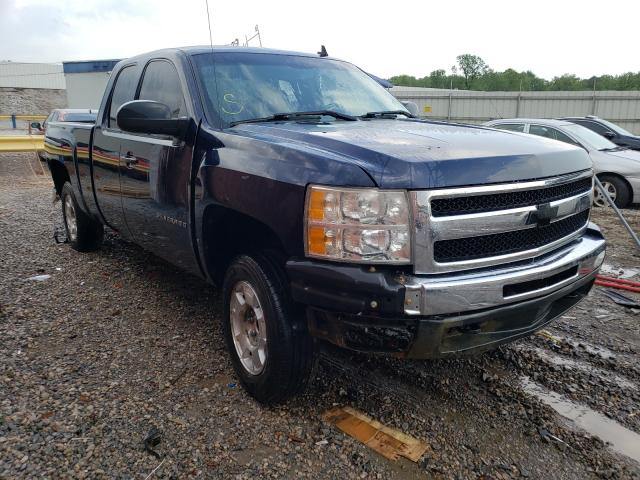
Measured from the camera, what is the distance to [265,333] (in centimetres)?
282

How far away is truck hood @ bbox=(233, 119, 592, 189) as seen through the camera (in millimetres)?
2307

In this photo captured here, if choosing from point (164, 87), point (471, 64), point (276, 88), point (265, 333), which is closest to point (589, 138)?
point (276, 88)

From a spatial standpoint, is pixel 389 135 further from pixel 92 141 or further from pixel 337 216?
pixel 92 141

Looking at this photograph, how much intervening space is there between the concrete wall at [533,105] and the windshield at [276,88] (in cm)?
1530

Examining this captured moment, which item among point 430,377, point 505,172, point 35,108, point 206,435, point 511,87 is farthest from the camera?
Answer: point 511,87

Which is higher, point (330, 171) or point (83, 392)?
point (330, 171)

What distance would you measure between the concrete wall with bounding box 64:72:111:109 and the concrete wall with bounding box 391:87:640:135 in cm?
1587

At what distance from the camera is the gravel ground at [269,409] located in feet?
8.29

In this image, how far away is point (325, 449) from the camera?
8.61 ft

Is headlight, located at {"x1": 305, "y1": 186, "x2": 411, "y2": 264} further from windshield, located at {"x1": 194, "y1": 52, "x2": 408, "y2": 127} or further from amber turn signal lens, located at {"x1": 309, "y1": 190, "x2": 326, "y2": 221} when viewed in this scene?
windshield, located at {"x1": 194, "y1": 52, "x2": 408, "y2": 127}

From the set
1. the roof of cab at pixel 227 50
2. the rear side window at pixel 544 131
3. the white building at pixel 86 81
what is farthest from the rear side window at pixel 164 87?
the white building at pixel 86 81

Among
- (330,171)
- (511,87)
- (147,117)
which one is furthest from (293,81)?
(511,87)

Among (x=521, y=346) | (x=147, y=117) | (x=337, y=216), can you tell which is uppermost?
(x=147, y=117)

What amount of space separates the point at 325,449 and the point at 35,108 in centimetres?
4106
